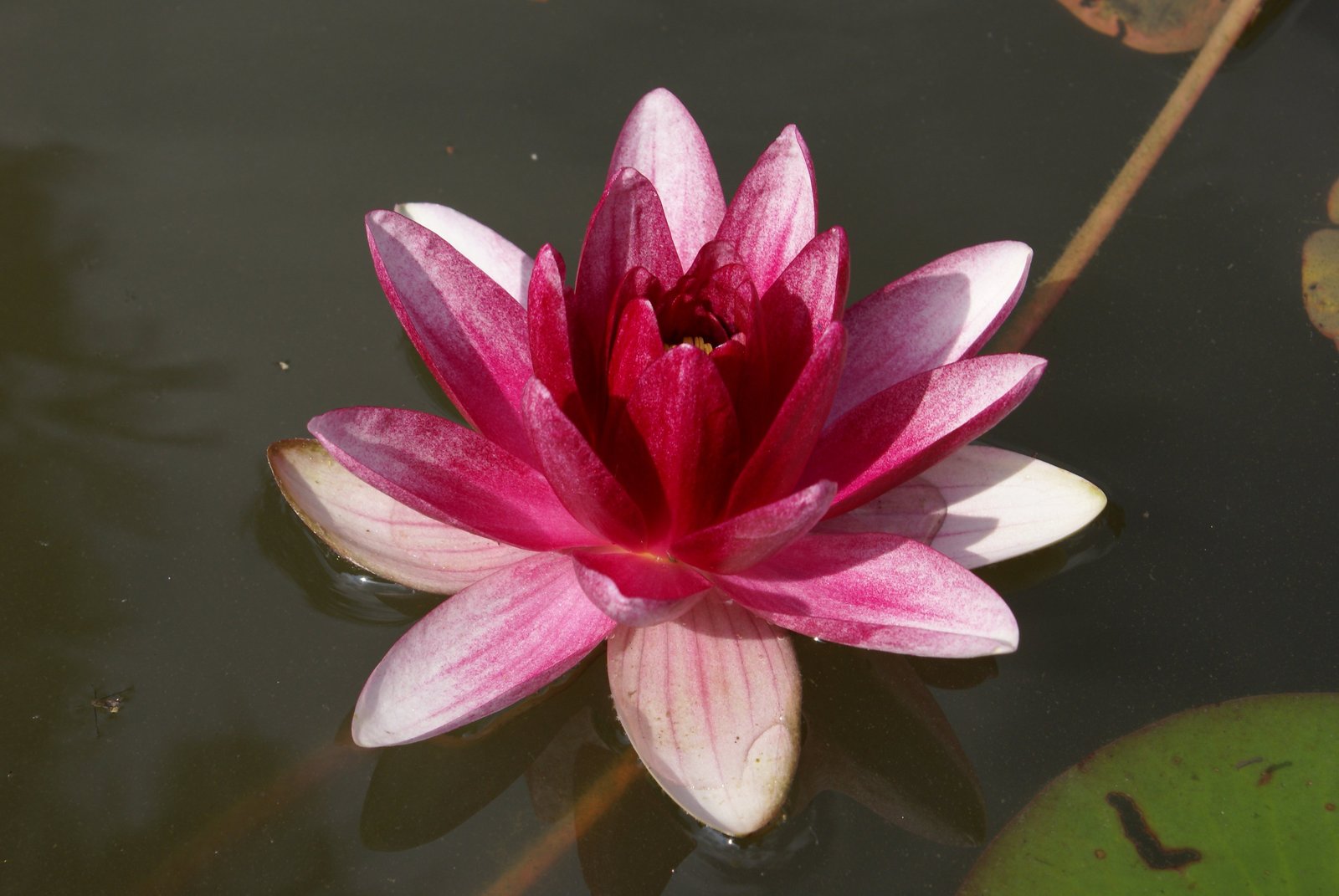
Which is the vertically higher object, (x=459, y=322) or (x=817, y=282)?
(x=817, y=282)

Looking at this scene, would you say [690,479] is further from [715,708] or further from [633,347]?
[715,708]

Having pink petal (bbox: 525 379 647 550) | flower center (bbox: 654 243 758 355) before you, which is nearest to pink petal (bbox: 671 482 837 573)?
pink petal (bbox: 525 379 647 550)

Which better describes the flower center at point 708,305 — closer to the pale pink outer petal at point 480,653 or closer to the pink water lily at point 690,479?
the pink water lily at point 690,479

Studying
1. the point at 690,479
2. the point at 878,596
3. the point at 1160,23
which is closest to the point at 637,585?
the point at 690,479

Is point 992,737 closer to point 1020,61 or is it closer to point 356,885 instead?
point 356,885

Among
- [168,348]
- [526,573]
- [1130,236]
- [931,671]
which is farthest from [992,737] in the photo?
[168,348]

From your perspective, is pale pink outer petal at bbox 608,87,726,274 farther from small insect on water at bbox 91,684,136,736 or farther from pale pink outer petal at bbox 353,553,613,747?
small insect on water at bbox 91,684,136,736

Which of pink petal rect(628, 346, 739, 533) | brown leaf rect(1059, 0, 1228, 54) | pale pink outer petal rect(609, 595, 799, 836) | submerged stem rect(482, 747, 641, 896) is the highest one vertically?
brown leaf rect(1059, 0, 1228, 54)
